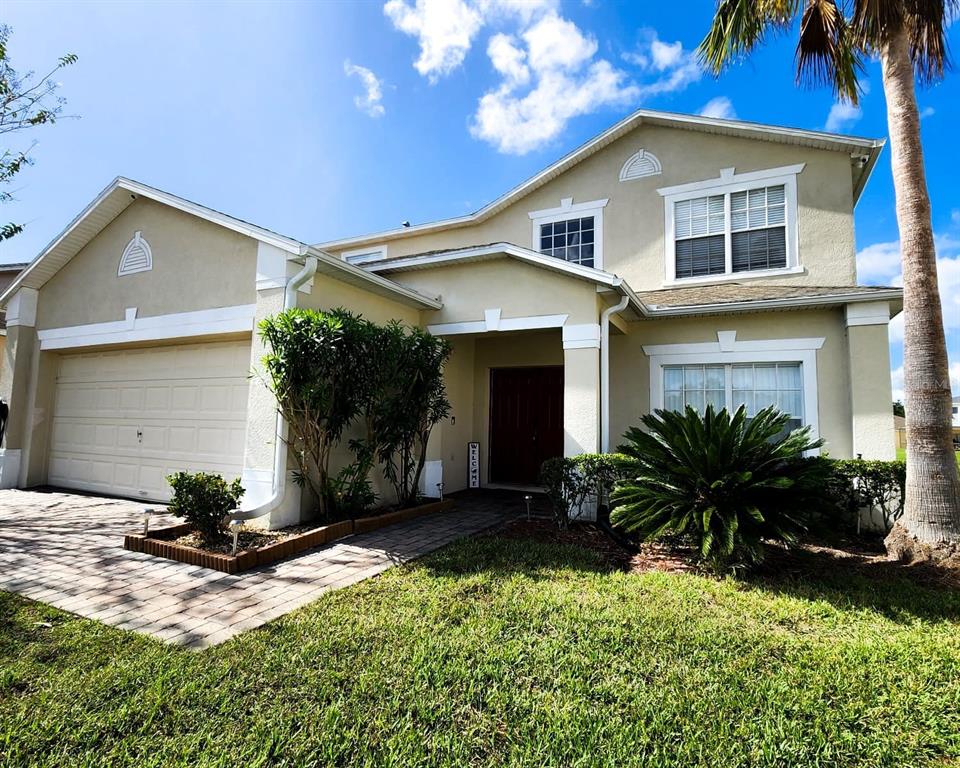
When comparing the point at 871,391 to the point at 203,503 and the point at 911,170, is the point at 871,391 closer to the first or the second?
the point at 911,170

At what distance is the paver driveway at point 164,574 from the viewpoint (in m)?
4.02

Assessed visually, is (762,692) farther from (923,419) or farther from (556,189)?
(556,189)

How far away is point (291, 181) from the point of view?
1193 centimetres

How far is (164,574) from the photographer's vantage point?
5.05 metres

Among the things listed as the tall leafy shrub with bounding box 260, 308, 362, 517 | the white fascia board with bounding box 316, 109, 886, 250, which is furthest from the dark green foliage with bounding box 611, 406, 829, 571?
the white fascia board with bounding box 316, 109, 886, 250

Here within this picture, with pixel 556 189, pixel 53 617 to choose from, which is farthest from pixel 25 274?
pixel 556 189

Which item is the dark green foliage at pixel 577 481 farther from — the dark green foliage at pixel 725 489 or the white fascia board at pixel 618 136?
the white fascia board at pixel 618 136

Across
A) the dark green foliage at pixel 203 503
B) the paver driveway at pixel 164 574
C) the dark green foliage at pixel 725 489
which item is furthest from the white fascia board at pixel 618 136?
the dark green foliage at pixel 203 503

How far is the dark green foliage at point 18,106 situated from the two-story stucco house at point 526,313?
4.63ft

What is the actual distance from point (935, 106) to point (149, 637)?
42.0 ft

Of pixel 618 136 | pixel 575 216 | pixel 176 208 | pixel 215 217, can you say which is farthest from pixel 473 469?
pixel 618 136

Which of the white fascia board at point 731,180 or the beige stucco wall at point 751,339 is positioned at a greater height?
the white fascia board at point 731,180

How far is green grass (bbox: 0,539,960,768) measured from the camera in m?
2.50

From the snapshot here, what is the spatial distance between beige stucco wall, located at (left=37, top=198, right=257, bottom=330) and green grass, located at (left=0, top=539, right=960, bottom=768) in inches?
189
